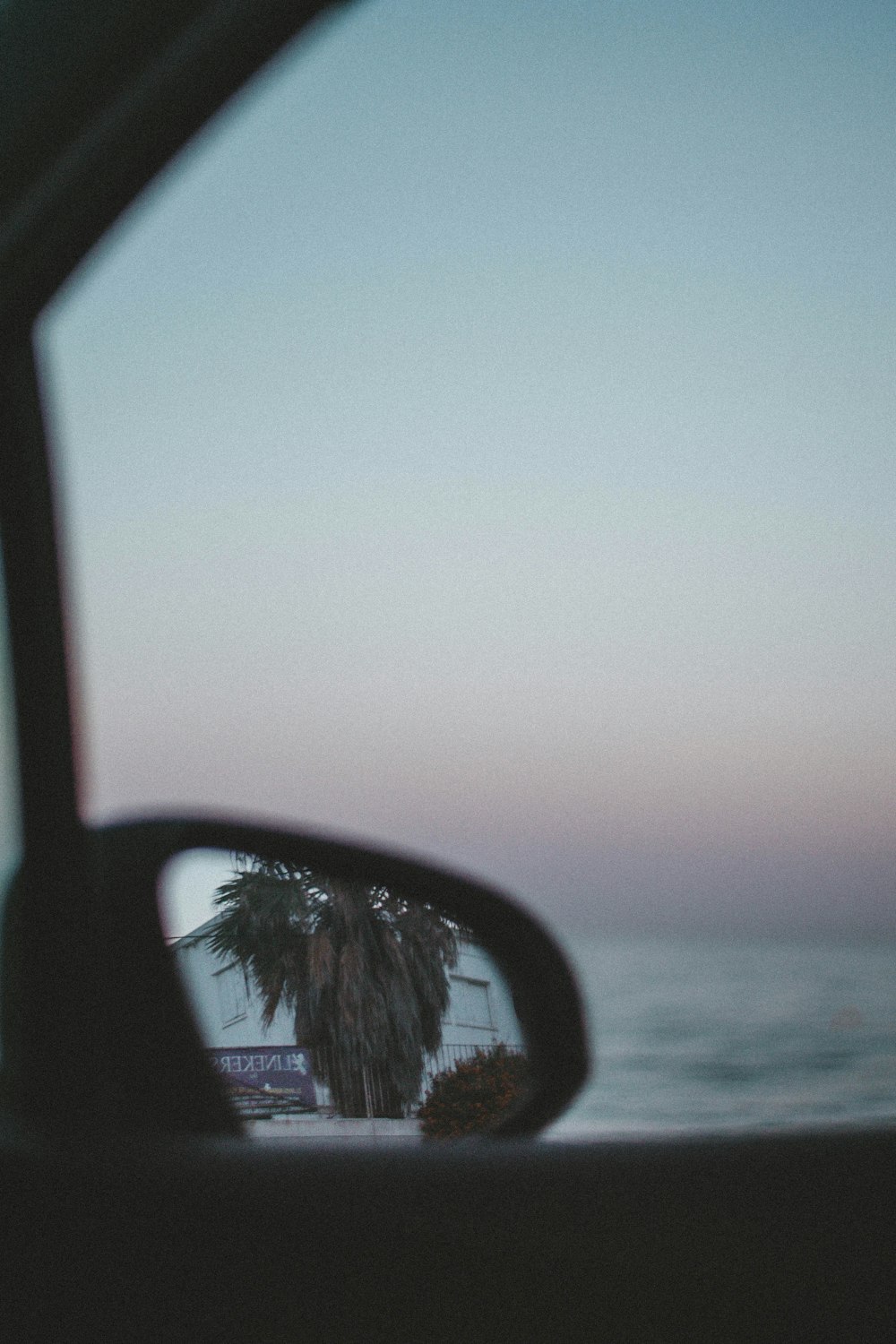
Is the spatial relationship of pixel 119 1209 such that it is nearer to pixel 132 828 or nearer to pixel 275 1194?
pixel 275 1194

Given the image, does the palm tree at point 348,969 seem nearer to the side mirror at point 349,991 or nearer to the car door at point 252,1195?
the side mirror at point 349,991

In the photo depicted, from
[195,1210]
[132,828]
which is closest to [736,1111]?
[195,1210]

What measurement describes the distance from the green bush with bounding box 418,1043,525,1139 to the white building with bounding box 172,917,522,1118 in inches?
0.5

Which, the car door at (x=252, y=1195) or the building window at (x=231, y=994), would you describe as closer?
the car door at (x=252, y=1195)

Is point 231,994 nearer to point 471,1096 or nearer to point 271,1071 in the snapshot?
point 271,1071

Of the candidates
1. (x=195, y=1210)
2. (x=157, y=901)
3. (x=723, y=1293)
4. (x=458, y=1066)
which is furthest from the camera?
(x=157, y=901)

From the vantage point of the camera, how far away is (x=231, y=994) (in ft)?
4.73

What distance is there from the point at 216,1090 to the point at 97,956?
205 millimetres

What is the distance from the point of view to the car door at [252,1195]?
1050mm

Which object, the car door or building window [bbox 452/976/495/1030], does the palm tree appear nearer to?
building window [bbox 452/976/495/1030]

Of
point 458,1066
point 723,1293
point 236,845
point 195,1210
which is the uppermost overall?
point 236,845

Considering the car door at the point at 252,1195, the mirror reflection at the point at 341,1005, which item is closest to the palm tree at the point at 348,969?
the mirror reflection at the point at 341,1005

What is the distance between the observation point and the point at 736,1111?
127 cm

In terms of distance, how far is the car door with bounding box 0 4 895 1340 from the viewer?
1050 mm
